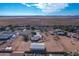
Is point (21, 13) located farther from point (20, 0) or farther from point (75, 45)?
point (75, 45)

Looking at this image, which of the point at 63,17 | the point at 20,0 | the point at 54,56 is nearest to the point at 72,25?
the point at 63,17

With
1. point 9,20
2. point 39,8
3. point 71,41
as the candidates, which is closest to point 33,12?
point 39,8

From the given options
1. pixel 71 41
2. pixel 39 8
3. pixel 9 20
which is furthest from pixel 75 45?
pixel 9 20

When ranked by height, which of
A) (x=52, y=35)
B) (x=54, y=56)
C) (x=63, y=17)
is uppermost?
(x=63, y=17)

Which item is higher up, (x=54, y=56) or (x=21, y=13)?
(x=21, y=13)

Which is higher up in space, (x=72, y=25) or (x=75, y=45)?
(x=72, y=25)

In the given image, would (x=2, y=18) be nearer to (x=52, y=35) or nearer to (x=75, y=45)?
(x=52, y=35)

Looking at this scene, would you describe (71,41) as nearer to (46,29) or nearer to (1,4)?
(46,29)
